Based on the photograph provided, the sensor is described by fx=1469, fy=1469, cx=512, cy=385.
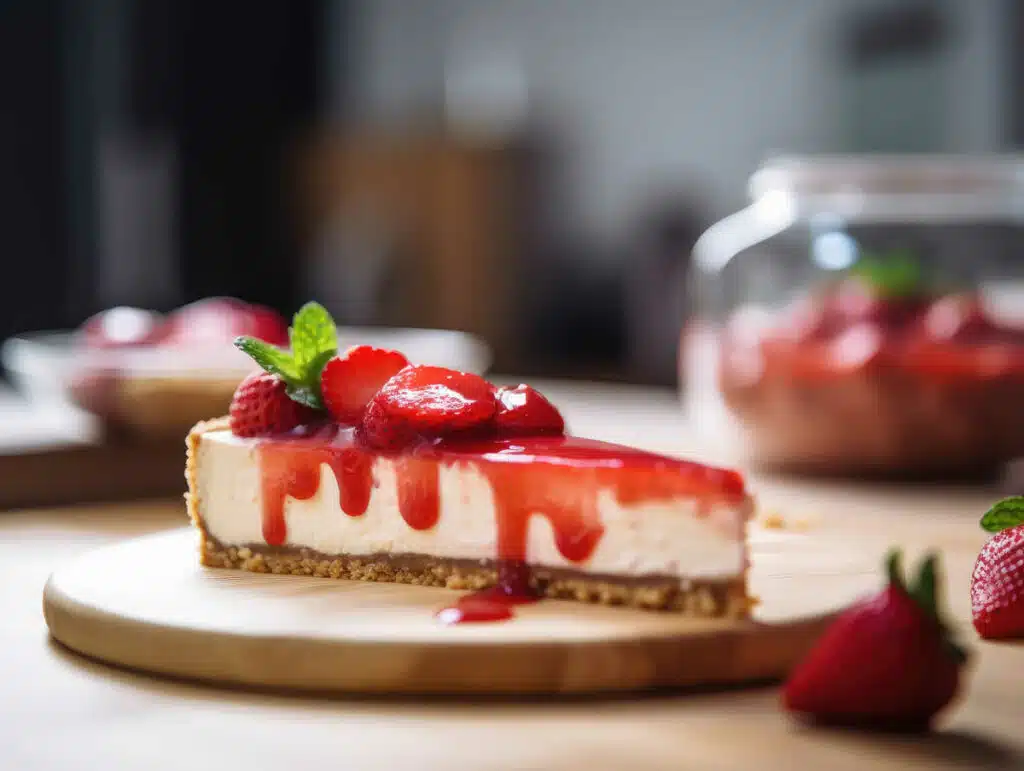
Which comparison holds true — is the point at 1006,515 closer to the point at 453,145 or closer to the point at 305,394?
the point at 305,394

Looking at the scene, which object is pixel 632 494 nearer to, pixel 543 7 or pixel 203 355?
pixel 203 355

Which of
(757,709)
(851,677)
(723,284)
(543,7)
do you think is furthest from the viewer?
(543,7)

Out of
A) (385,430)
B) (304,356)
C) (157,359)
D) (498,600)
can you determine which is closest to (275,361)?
(304,356)

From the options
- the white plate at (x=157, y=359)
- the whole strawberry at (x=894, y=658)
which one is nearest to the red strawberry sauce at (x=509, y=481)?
the whole strawberry at (x=894, y=658)

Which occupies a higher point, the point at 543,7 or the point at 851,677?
the point at 543,7

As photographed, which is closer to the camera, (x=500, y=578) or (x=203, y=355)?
(x=500, y=578)

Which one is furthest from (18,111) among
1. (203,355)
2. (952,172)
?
(952,172)

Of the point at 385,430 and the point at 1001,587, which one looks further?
the point at 385,430

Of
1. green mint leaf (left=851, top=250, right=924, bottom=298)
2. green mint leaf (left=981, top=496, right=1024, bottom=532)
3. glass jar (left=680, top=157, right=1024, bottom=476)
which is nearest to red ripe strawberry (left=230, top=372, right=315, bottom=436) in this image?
green mint leaf (left=981, top=496, right=1024, bottom=532)
